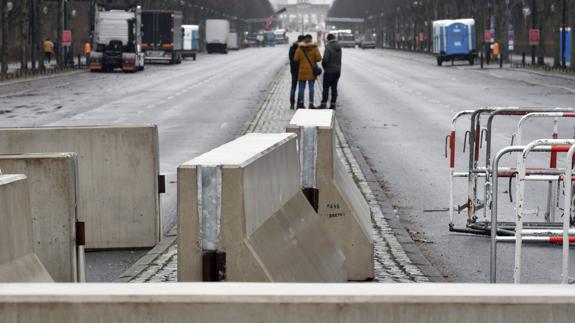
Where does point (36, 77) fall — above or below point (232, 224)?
below

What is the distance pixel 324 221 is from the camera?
9.41m

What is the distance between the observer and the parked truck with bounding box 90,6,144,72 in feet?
209

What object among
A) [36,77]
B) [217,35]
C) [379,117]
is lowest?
[379,117]

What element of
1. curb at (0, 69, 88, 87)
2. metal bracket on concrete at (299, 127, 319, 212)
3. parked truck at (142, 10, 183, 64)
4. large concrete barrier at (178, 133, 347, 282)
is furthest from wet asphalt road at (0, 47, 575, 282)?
parked truck at (142, 10, 183, 64)

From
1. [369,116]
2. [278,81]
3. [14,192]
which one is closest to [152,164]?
[14,192]

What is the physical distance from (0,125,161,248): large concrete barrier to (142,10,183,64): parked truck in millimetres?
65588

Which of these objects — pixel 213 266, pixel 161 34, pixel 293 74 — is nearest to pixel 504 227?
pixel 213 266

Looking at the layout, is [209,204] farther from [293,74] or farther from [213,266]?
[293,74]

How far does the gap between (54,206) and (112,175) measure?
325cm

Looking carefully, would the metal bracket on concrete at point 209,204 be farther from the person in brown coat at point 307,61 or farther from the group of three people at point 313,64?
the person in brown coat at point 307,61

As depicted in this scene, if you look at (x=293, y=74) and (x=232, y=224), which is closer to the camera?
(x=232, y=224)

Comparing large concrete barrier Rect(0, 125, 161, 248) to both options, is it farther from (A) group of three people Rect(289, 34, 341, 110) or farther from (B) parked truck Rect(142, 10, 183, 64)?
(B) parked truck Rect(142, 10, 183, 64)

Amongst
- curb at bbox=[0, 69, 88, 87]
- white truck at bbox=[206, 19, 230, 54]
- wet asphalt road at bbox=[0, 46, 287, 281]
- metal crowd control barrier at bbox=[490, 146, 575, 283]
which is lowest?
wet asphalt road at bbox=[0, 46, 287, 281]

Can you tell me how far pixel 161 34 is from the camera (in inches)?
3093
